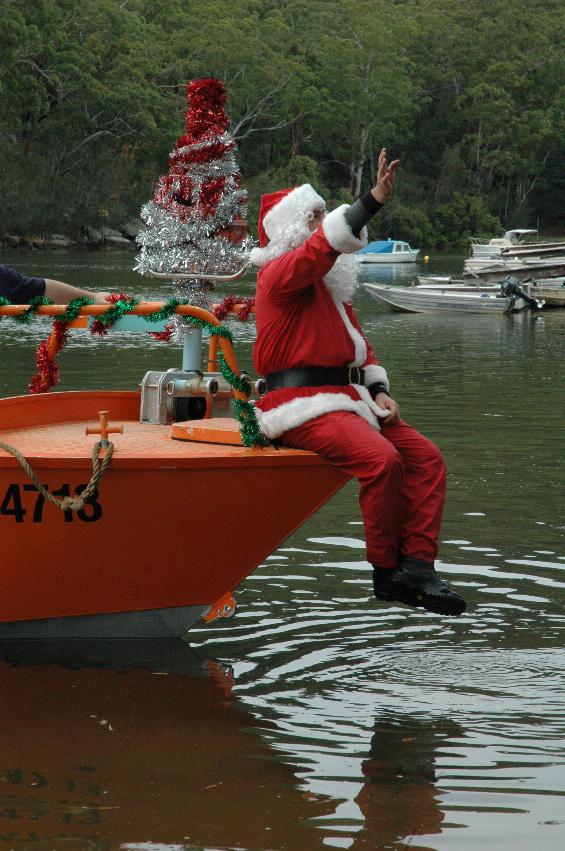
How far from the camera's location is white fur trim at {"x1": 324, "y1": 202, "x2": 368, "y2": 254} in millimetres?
5836

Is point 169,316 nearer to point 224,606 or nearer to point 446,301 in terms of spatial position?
point 224,606

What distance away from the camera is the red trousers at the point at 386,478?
19.6ft

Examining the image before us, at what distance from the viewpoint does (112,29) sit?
2852 inches

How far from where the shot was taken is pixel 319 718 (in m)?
5.89

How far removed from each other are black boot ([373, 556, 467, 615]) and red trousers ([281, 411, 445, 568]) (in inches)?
1.5

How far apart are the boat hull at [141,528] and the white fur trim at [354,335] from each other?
479mm

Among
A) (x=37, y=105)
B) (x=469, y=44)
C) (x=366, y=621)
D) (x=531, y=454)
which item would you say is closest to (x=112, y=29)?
(x=37, y=105)

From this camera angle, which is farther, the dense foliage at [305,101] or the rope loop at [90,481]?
A: the dense foliage at [305,101]

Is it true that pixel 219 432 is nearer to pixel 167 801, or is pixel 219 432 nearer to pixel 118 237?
pixel 167 801

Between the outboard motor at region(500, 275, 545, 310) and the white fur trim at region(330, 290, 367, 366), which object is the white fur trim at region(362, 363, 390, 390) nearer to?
the white fur trim at region(330, 290, 367, 366)

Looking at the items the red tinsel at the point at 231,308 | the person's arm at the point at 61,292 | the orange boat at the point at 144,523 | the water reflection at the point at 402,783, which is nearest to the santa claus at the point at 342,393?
the orange boat at the point at 144,523

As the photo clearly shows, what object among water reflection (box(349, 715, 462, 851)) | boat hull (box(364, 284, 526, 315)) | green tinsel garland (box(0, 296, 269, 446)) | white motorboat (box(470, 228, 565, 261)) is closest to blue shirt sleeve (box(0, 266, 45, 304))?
green tinsel garland (box(0, 296, 269, 446))

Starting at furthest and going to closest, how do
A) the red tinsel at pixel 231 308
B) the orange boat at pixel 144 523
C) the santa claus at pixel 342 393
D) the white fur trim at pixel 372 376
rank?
the red tinsel at pixel 231 308 → the white fur trim at pixel 372 376 → the orange boat at pixel 144 523 → the santa claus at pixel 342 393

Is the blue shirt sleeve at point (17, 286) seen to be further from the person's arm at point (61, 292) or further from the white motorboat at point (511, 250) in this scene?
the white motorboat at point (511, 250)
